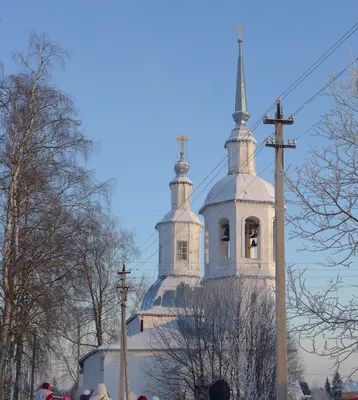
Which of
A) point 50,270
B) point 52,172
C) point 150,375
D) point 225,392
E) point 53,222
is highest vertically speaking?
point 52,172

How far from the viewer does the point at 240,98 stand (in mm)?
39062

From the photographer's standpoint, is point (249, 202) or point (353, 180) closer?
point (353, 180)

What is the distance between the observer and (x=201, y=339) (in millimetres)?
28859

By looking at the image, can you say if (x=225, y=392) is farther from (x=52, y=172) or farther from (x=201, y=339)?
(x=201, y=339)

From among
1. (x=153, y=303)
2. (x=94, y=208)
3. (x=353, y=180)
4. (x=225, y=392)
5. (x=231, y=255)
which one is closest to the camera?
(x=225, y=392)

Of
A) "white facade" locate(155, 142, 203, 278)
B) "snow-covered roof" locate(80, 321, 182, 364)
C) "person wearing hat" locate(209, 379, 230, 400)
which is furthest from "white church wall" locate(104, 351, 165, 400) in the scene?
"person wearing hat" locate(209, 379, 230, 400)

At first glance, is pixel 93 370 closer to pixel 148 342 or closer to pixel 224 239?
pixel 148 342

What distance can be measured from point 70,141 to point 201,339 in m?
12.7

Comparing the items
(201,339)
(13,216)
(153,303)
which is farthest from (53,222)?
(153,303)

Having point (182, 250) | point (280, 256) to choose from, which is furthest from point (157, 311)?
point (280, 256)

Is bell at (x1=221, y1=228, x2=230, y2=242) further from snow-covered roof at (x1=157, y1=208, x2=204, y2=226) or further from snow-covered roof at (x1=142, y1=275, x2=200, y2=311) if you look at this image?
snow-covered roof at (x1=157, y1=208, x2=204, y2=226)

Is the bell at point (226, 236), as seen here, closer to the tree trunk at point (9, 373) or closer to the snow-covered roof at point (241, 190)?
the snow-covered roof at point (241, 190)

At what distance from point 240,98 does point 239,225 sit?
820 centimetres

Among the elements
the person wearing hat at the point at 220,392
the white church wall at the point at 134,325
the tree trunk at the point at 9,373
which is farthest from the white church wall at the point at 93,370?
the person wearing hat at the point at 220,392
